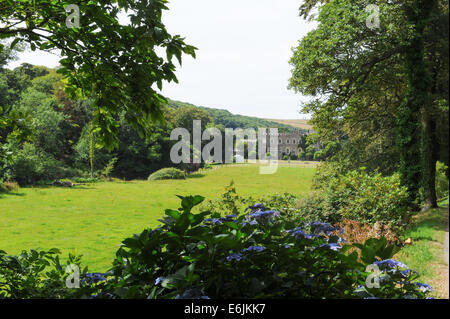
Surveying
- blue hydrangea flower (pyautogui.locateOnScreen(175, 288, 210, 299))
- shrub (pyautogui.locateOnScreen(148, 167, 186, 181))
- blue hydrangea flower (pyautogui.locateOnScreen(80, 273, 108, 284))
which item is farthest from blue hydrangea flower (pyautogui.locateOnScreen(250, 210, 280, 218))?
shrub (pyautogui.locateOnScreen(148, 167, 186, 181))

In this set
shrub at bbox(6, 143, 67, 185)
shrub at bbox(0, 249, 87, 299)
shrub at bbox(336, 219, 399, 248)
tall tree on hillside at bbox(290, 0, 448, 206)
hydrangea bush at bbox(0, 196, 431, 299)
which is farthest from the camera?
shrub at bbox(6, 143, 67, 185)

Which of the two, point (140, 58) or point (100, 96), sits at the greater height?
point (140, 58)

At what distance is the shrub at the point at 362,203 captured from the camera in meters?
4.65

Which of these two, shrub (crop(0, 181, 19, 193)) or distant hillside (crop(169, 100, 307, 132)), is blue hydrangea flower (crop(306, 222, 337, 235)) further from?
distant hillside (crop(169, 100, 307, 132))

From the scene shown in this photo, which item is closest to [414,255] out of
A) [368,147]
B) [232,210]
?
[232,210]

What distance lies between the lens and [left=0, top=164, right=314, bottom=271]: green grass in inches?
263

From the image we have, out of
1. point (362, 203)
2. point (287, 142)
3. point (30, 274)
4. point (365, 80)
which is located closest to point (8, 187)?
point (30, 274)

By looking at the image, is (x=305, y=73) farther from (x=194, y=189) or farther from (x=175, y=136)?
(x=175, y=136)

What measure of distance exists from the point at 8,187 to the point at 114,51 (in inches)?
456

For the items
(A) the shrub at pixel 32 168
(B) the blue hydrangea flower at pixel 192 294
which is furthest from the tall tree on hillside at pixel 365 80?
(A) the shrub at pixel 32 168

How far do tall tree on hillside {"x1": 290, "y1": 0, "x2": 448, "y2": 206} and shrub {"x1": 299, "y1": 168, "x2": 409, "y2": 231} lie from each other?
0.42 meters

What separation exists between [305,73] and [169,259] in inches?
250

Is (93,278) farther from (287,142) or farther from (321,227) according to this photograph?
(287,142)

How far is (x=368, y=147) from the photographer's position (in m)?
7.91
